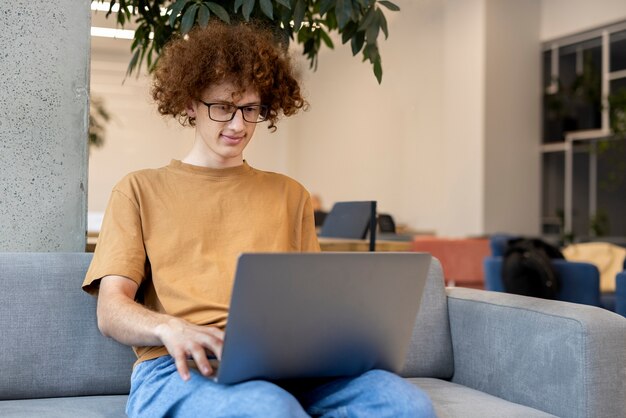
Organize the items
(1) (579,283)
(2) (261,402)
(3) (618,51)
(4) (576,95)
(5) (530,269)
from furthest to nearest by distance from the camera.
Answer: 1. (4) (576,95)
2. (3) (618,51)
3. (5) (530,269)
4. (1) (579,283)
5. (2) (261,402)

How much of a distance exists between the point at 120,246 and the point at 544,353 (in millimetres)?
1025

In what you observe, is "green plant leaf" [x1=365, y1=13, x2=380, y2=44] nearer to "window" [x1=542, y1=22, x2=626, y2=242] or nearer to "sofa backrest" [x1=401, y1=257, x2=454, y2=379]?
"sofa backrest" [x1=401, y1=257, x2=454, y2=379]

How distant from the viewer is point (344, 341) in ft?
→ 5.13

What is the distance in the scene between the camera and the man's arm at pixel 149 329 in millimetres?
1523

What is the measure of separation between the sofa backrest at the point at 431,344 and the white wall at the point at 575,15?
7.48 metres

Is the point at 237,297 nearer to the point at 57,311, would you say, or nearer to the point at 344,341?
the point at 344,341

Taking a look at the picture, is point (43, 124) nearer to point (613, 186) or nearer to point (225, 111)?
point (225, 111)

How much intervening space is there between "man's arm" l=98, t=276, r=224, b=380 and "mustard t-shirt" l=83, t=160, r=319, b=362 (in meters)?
0.04

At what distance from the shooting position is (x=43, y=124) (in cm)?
231

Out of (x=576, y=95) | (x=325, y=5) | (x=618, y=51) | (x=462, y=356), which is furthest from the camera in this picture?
(x=576, y=95)

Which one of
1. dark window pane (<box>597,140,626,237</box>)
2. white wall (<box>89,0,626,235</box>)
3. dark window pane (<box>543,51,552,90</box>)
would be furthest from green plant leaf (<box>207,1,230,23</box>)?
dark window pane (<box>543,51,552,90</box>)

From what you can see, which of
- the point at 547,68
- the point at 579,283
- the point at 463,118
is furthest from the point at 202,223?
the point at 547,68

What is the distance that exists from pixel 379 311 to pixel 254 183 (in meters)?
0.61

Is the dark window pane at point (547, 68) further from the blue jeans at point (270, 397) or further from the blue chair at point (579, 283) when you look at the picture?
the blue jeans at point (270, 397)
